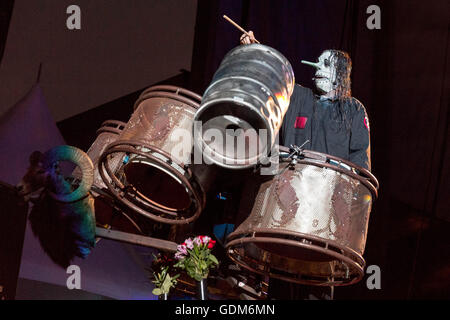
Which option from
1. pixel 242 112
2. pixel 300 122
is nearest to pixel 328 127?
pixel 300 122

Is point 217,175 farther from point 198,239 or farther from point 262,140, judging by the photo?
point 262,140

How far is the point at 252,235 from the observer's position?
231 cm

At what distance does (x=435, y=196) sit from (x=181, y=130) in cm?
239

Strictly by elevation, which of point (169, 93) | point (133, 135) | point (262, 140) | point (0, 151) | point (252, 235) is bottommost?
point (252, 235)

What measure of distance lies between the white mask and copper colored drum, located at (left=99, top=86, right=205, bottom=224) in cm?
86

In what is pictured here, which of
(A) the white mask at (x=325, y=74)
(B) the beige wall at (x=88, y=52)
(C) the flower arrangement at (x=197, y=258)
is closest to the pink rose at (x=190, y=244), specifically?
(C) the flower arrangement at (x=197, y=258)

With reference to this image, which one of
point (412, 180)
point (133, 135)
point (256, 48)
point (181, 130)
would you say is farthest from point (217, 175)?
point (412, 180)

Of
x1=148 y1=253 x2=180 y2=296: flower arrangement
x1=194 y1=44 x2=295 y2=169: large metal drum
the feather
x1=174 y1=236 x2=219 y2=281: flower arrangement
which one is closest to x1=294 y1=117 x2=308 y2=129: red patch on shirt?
x1=194 y1=44 x2=295 y2=169: large metal drum

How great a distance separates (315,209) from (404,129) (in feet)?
6.97

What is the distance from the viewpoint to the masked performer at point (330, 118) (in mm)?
2785

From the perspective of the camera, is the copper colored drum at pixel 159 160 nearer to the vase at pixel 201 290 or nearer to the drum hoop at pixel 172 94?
the drum hoop at pixel 172 94

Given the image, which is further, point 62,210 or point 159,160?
point 62,210

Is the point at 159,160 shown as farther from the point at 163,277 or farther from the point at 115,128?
the point at 115,128

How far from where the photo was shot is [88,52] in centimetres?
452
